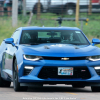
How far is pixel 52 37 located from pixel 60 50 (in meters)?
1.29

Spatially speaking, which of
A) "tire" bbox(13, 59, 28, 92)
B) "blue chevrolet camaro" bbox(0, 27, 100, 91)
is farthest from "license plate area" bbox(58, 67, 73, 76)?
"tire" bbox(13, 59, 28, 92)

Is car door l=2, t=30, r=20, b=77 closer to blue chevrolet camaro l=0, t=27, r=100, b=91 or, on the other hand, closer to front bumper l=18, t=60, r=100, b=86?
blue chevrolet camaro l=0, t=27, r=100, b=91

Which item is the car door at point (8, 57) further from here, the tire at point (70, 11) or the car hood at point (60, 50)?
the tire at point (70, 11)

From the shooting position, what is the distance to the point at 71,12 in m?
39.7

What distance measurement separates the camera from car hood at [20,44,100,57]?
916 centimetres

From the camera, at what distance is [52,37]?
34.6ft

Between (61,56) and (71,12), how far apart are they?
101ft

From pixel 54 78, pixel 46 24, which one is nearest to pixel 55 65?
pixel 54 78

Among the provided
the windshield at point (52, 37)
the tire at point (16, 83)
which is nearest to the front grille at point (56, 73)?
the tire at point (16, 83)

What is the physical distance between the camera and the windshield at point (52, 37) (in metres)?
10.4

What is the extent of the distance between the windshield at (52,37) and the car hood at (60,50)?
28.3 inches

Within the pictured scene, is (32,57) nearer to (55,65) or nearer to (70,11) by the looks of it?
(55,65)
